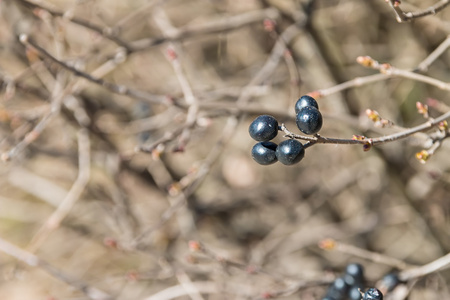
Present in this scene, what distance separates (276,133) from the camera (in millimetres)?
1845

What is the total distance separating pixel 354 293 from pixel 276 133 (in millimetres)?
1304

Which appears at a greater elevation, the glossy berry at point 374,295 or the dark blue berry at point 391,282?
the dark blue berry at point 391,282

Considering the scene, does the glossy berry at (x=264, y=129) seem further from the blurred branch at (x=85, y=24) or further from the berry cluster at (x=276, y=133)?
the blurred branch at (x=85, y=24)

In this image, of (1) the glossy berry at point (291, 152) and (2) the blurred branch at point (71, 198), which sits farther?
(2) the blurred branch at point (71, 198)

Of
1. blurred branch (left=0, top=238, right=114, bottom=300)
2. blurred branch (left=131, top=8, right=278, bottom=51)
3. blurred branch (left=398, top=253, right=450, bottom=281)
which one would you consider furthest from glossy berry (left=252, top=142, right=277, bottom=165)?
blurred branch (left=131, top=8, right=278, bottom=51)

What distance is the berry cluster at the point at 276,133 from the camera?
1732 millimetres

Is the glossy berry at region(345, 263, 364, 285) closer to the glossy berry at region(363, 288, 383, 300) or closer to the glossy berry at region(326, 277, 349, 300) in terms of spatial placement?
the glossy berry at region(326, 277, 349, 300)

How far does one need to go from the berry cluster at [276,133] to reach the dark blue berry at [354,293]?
1.20 m

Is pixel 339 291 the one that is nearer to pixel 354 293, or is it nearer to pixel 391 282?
pixel 354 293

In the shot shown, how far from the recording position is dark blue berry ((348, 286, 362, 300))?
2684 millimetres

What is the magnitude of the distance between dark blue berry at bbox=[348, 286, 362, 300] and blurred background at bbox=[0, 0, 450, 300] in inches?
27.1

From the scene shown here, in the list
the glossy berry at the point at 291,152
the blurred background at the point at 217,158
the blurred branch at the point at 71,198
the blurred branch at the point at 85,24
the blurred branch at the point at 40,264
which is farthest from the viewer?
the blurred background at the point at 217,158

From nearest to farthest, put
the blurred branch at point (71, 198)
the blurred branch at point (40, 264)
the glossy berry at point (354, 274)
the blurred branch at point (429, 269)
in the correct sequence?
the blurred branch at point (429, 269) < the glossy berry at point (354, 274) < the blurred branch at point (40, 264) < the blurred branch at point (71, 198)

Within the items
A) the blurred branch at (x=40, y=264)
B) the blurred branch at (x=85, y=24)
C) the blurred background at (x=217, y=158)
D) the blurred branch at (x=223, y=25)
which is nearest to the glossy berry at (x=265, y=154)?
the blurred background at (x=217, y=158)
